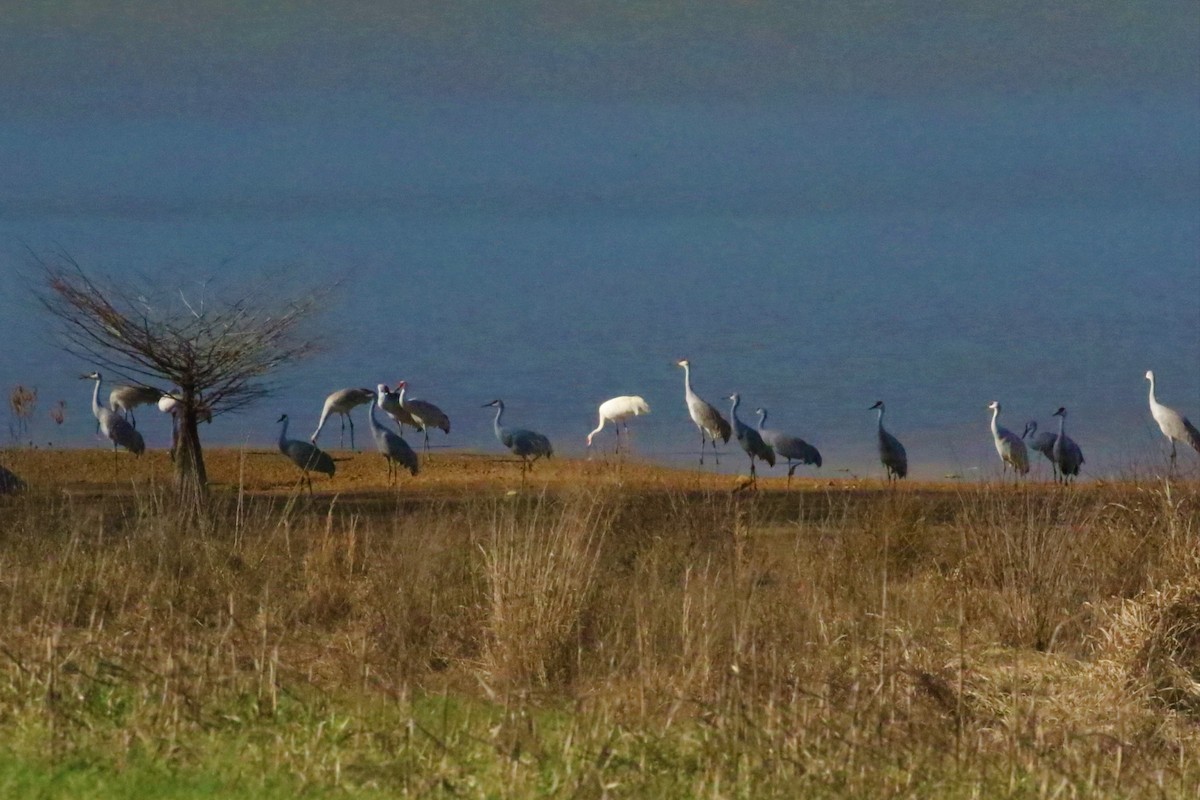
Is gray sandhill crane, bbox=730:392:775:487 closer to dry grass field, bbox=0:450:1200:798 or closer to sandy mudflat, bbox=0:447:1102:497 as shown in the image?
sandy mudflat, bbox=0:447:1102:497

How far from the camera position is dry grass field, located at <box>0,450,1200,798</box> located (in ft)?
24.7

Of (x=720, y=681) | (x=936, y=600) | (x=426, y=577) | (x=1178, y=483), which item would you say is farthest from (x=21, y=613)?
(x=1178, y=483)

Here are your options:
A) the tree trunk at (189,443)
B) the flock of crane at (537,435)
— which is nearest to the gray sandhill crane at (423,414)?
the flock of crane at (537,435)

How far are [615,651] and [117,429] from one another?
64.5ft

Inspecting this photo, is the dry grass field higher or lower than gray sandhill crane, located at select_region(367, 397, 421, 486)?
lower

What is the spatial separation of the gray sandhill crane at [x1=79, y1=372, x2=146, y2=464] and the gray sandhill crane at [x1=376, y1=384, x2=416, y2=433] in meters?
4.26

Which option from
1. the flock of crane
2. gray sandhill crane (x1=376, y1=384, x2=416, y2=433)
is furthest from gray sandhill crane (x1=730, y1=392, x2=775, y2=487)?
gray sandhill crane (x1=376, y1=384, x2=416, y2=433)

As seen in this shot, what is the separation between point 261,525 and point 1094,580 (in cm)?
688

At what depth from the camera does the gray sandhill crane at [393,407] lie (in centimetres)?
2972

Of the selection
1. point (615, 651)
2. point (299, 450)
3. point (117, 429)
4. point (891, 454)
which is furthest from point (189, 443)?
point (615, 651)

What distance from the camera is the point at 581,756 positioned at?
7.39 meters

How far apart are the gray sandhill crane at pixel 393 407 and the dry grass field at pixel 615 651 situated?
13.3m

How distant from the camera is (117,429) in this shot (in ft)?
90.7

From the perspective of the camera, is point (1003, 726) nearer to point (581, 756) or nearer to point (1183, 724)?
point (1183, 724)
